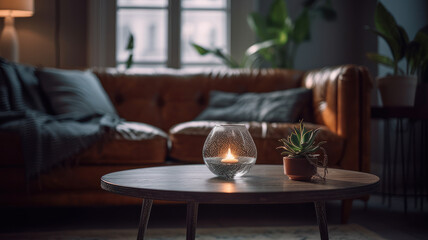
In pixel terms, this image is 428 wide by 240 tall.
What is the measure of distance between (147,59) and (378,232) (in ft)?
7.56

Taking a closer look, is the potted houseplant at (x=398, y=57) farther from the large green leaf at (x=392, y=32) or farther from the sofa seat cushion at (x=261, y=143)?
the sofa seat cushion at (x=261, y=143)

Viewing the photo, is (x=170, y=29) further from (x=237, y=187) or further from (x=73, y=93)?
(x=237, y=187)

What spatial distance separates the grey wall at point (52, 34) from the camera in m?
3.54

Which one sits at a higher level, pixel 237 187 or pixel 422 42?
pixel 422 42

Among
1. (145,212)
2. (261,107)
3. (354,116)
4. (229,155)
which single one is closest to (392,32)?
(354,116)

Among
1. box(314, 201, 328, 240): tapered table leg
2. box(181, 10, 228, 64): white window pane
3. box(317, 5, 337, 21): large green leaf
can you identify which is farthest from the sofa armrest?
box(181, 10, 228, 64): white window pane

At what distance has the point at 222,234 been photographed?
6.27ft


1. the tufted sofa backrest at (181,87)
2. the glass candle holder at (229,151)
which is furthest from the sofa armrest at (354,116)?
the glass candle holder at (229,151)

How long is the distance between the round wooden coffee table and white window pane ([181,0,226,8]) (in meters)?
2.60

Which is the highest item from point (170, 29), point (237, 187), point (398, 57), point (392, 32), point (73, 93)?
point (170, 29)

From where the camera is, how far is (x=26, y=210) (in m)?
2.46

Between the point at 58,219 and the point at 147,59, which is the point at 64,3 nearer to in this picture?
the point at 147,59

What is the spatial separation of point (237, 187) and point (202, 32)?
9.34ft

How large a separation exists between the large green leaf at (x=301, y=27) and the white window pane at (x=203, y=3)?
0.68 m
